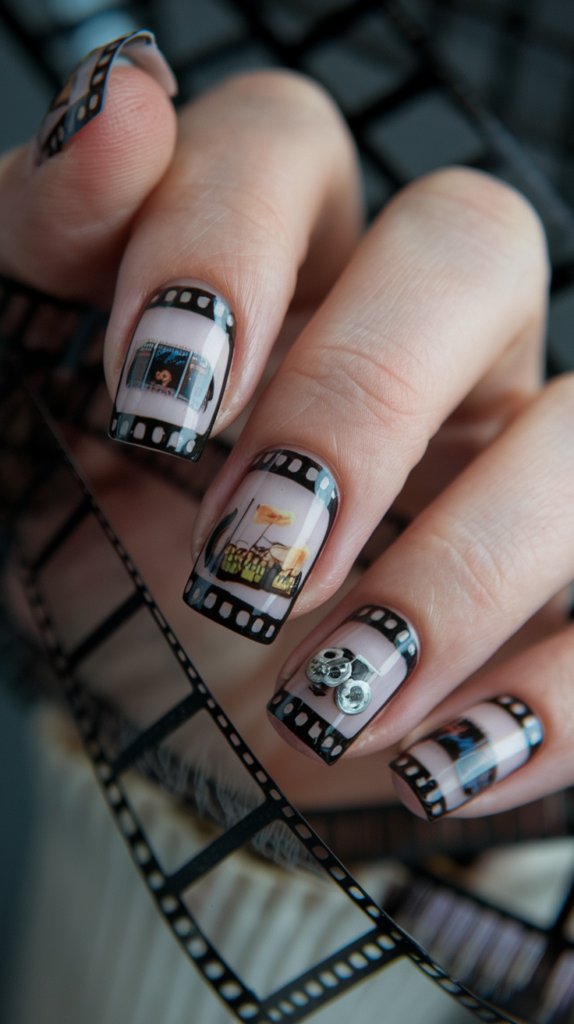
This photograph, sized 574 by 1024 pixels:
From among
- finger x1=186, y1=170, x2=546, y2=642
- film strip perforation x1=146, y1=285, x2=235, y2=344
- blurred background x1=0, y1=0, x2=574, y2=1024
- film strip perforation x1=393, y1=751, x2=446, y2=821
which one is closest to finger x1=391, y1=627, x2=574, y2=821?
film strip perforation x1=393, y1=751, x2=446, y2=821

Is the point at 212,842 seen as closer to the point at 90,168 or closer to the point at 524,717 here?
the point at 524,717

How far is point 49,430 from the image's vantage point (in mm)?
394

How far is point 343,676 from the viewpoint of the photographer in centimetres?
34

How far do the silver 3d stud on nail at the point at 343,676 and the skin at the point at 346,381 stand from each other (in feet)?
0.04

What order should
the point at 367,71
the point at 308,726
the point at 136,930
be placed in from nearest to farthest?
the point at 308,726, the point at 136,930, the point at 367,71

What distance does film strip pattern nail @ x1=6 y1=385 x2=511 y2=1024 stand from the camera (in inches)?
11.6

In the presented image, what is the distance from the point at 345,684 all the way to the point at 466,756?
9cm

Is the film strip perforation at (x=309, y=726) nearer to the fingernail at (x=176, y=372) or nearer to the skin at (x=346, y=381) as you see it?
A: the skin at (x=346, y=381)

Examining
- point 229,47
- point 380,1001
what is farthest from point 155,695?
point 229,47

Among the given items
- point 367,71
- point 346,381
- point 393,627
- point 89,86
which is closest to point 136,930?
point 393,627

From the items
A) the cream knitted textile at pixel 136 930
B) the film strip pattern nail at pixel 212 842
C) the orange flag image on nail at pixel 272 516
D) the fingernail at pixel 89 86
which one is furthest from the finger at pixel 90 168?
the cream knitted textile at pixel 136 930

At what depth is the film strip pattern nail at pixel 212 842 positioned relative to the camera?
0.96 ft

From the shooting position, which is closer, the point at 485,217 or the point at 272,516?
the point at 272,516

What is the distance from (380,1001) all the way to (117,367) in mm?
358
